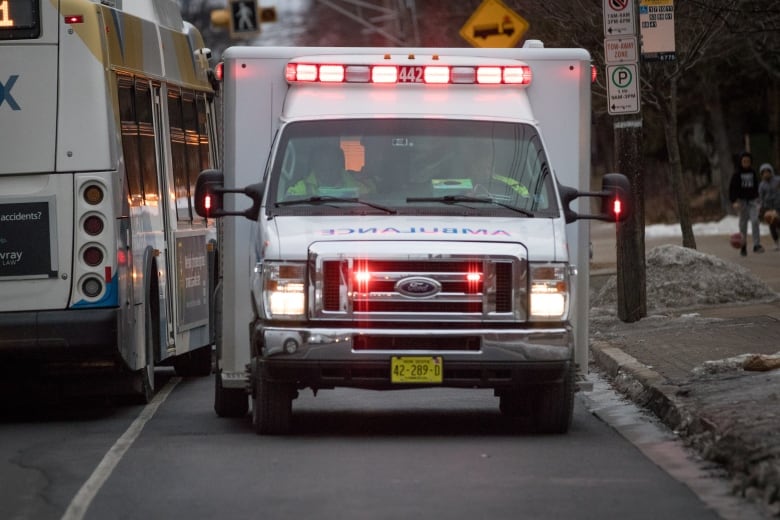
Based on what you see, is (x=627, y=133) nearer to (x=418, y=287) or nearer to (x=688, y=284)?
(x=688, y=284)

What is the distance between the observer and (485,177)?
1273cm

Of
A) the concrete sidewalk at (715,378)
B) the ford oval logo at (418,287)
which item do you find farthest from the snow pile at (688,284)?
the ford oval logo at (418,287)

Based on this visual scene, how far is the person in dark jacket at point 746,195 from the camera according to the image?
3306cm

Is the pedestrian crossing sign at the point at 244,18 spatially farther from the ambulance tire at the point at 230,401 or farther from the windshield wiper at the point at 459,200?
the windshield wiper at the point at 459,200

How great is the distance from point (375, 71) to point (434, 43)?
35.0 meters

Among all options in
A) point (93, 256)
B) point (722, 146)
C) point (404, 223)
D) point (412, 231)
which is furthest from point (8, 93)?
point (722, 146)

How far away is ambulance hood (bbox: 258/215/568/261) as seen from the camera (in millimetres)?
11930

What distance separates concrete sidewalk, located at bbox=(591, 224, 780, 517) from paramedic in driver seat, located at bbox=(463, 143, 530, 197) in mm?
1846

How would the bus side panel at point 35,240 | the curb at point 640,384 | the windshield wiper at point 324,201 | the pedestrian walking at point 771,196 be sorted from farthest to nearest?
the pedestrian walking at point 771,196 → the bus side panel at point 35,240 → the curb at point 640,384 → the windshield wiper at point 324,201

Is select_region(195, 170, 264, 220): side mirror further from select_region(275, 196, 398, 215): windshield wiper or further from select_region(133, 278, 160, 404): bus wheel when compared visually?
select_region(133, 278, 160, 404): bus wheel

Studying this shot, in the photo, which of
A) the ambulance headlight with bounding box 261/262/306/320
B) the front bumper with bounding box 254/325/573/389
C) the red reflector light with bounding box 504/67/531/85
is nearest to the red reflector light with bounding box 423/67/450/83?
the red reflector light with bounding box 504/67/531/85

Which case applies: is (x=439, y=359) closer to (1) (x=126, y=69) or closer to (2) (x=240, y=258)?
(2) (x=240, y=258)

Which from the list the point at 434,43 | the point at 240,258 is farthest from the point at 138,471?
the point at 434,43

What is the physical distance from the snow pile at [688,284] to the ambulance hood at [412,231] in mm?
9803
